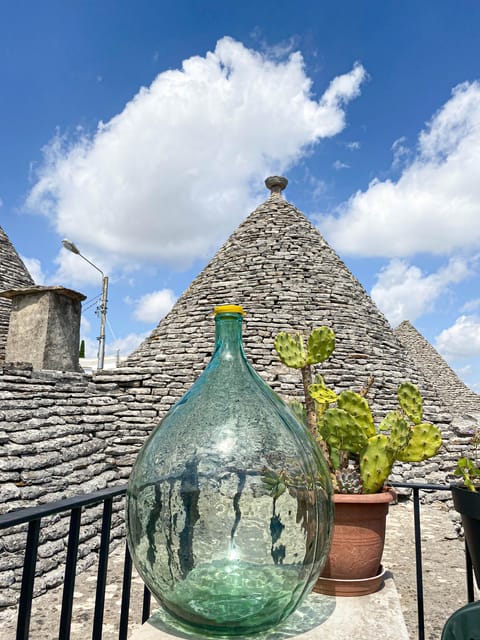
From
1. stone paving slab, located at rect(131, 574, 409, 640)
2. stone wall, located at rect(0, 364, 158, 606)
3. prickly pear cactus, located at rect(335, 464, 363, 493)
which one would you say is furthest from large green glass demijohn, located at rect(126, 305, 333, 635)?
stone wall, located at rect(0, 364, 158, 606)

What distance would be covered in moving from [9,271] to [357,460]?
12479 millimetres

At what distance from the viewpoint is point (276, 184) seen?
1231 cm

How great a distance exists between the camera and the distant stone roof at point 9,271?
1062 cm

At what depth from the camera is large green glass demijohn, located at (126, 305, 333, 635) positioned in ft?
3.08

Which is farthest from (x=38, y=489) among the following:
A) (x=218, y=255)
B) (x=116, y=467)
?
(x=218, y=255)

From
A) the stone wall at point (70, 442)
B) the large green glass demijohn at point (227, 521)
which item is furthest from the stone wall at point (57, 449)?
the large green glass demijohn at point (227, 521)

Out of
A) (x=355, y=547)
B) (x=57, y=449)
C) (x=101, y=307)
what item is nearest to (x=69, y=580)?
(x=355, y=547)

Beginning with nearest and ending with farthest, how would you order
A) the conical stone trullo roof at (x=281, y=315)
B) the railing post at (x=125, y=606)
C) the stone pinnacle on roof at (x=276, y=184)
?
the railing post at (x=125, y=606), the conical stone trullo roof at (x=281, y=315), the stone pinnacle on roof at (x=276, y=184)

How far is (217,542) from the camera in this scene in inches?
37.0

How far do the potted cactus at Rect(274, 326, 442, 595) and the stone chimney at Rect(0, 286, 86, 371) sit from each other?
20.4ft

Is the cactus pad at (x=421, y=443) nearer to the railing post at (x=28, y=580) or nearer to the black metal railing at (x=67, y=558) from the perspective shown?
the black metal railing at (x=67, y=558)

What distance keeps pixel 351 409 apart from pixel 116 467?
17.9ft

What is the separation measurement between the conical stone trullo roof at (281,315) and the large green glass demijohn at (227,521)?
22.2ft

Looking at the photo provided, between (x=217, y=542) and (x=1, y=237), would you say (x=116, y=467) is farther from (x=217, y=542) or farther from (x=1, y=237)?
(x=1, y=237)
